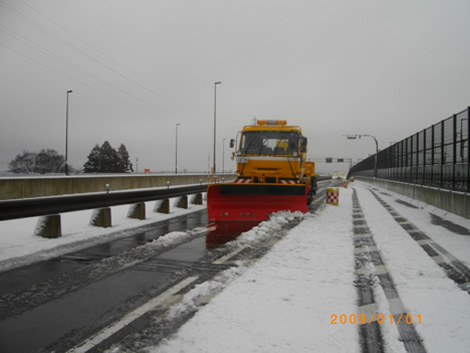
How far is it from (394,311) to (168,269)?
9.99 ft

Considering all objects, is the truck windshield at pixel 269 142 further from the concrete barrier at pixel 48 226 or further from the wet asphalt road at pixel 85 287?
the concrete barrier at pixel 48 226

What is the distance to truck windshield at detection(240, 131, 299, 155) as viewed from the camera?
1298 centimetres

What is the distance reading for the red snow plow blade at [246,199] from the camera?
1088 centimetres

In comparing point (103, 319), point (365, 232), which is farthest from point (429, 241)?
point (103, 319)

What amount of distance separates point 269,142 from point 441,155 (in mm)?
7353

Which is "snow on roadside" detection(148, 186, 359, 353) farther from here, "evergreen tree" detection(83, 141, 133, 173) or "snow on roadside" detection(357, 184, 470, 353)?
"evergreen tree" detection(83, 141, 133, 173)

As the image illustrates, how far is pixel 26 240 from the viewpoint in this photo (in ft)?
24.5

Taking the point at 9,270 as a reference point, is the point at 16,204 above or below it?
above

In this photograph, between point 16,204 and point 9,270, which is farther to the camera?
point 16,204

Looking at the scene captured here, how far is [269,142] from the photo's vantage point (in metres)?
13.1

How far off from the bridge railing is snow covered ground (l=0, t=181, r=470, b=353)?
5.34 metres

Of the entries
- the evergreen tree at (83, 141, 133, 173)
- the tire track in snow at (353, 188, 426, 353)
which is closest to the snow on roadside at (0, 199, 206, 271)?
the tire track in snow at (353, 188, 426, 353)

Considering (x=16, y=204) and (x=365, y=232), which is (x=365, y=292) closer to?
(x=365, y=232)

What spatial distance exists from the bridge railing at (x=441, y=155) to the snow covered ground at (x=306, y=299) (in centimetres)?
534
